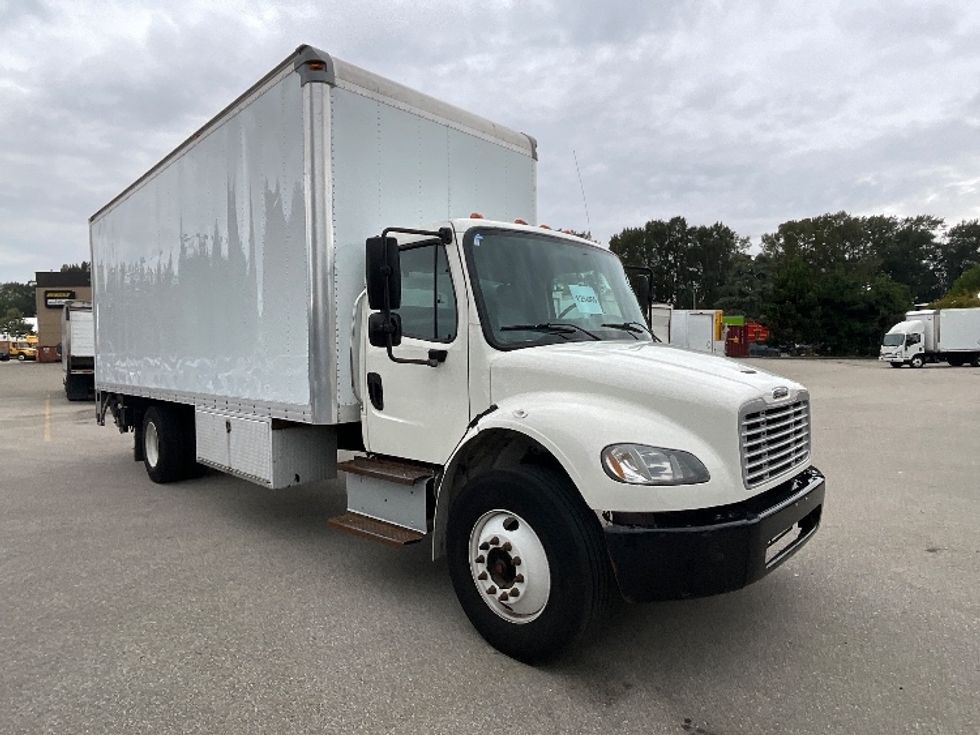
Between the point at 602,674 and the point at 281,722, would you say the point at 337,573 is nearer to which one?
the point at 281,722

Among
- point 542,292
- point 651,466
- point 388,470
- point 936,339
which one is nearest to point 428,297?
point 542,292

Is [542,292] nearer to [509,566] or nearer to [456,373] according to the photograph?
[456,373]

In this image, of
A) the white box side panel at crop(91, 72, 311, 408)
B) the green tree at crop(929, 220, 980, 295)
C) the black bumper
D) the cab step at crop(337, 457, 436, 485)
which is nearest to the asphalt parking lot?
the black bumper

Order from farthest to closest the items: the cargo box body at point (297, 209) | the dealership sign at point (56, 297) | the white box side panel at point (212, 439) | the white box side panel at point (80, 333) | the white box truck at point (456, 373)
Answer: the dealership sign at point (56, 297)
the white box side panel at point (80, 333)
the white box side panel at point (212, 439)
the cargo box body at point (297, 209)
the white box truck at point (456, 373)

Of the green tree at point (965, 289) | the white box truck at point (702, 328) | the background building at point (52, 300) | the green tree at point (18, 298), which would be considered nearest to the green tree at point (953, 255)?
the green tree at point (965, 289)

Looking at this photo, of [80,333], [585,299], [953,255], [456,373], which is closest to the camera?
[456,373]

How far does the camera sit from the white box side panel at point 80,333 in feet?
66.7

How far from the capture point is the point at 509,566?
340 centimetres

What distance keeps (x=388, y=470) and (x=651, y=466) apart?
1.92 metres

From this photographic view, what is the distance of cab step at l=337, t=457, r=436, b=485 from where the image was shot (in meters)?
4.12

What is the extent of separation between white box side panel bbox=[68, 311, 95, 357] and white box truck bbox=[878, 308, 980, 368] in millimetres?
38125

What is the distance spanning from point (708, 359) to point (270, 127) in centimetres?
359

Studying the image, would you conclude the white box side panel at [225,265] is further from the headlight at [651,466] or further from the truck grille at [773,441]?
the truck grille at [773,441]

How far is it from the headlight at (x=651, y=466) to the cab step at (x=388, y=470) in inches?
56.7
